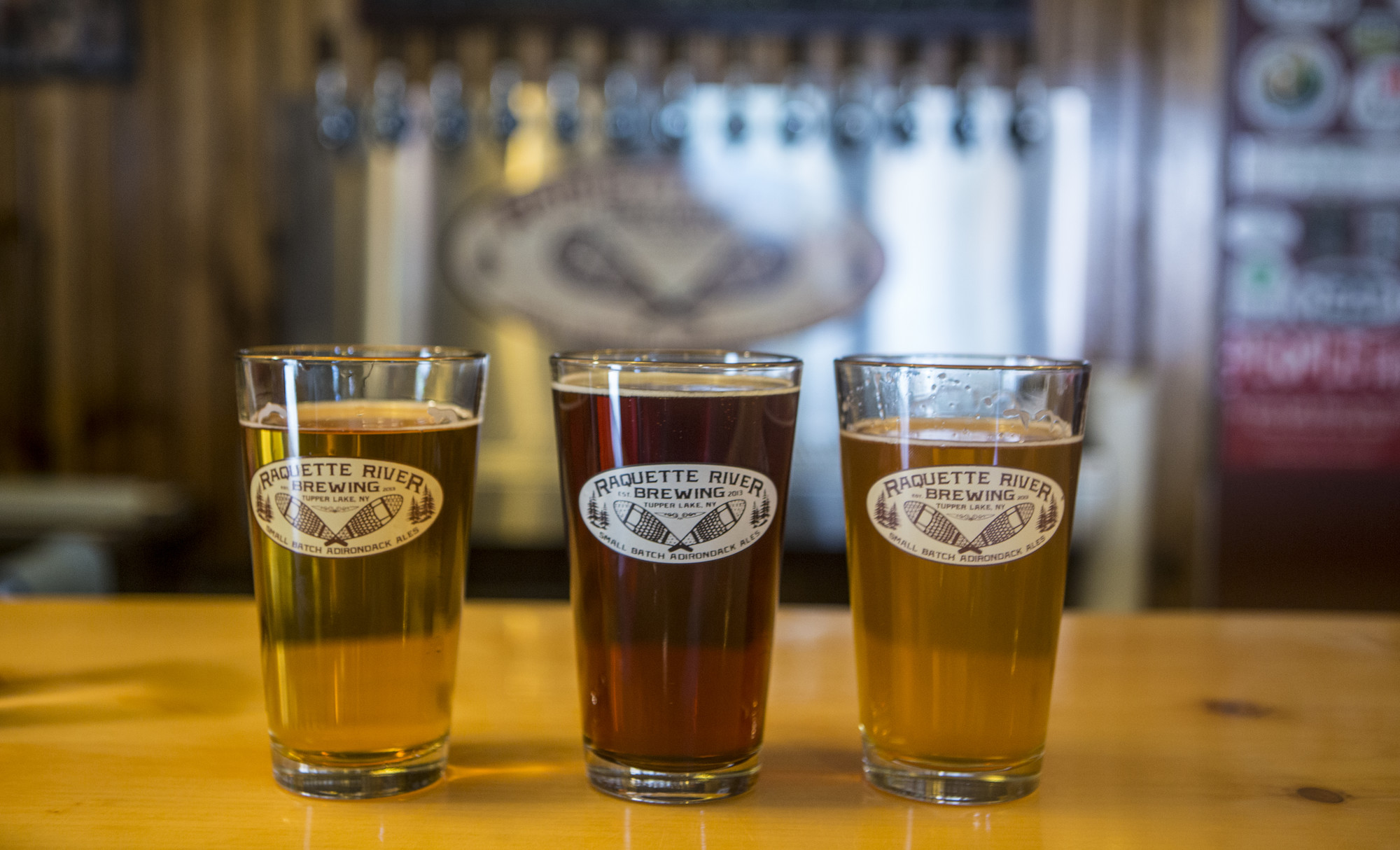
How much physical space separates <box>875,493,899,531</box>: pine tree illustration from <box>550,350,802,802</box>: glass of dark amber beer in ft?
0.15

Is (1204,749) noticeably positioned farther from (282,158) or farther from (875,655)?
(282,158)

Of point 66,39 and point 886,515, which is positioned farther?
point 66,39

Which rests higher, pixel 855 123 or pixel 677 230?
pixel 855 123

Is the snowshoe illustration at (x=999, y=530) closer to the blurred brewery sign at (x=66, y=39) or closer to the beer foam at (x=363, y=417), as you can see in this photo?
the beer foam at (x=363, y=417)

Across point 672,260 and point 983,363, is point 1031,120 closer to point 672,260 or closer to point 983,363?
point 672,260

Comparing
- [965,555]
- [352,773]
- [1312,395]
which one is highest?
[965,555]

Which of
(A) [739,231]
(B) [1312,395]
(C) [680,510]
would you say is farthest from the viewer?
(B) [1312,395]

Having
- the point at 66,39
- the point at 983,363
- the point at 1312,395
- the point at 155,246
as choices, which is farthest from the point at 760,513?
the point at 66,39

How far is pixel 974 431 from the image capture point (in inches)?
22.3

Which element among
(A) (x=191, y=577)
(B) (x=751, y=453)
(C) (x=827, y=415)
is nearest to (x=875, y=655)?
(B) (x=751, y=453)

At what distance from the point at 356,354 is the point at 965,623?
327 millimetres

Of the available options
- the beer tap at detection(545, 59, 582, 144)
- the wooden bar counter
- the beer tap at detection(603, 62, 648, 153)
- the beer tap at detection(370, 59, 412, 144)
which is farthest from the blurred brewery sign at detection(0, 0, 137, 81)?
the wooden bar counter

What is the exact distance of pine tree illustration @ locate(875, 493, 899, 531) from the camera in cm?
58

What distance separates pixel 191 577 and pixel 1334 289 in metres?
3.09
